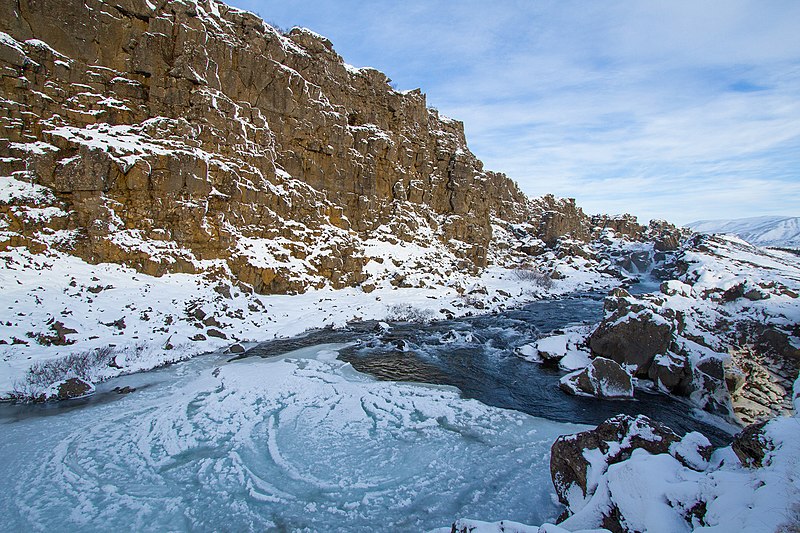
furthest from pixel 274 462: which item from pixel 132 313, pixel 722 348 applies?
pixel 722 348

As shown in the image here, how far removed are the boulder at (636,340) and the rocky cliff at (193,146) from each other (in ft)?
72.8

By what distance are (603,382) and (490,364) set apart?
5062mm

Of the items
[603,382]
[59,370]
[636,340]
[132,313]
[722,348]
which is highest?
[132,313]

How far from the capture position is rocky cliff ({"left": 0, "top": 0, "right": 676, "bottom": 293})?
2119 cm

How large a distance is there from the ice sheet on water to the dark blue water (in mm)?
1614

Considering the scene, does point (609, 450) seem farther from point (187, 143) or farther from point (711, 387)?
point (187, 143)

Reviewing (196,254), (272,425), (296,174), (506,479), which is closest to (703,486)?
(506,479)

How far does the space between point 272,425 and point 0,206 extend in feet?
69.0

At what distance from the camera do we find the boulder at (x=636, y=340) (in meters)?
14.9

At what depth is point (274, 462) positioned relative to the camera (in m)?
8.91

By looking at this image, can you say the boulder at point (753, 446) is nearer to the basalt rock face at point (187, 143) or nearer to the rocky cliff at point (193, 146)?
the basalt rock face at point (187, 143)

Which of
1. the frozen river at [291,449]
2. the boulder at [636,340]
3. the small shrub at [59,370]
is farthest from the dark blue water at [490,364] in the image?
the small shrub at [59,370]

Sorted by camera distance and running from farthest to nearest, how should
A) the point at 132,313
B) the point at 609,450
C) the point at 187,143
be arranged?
the point at 187,143
the point at 132,313
the point at 609,450

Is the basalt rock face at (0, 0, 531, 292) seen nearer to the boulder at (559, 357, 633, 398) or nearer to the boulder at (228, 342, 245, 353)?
the boulder at (228, 342, 245, 353)
